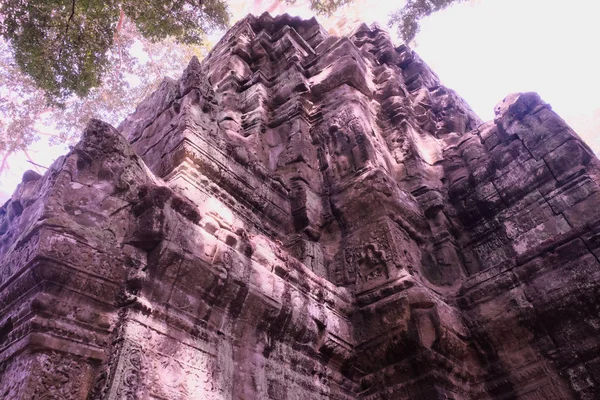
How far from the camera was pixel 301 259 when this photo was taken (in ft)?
15.0

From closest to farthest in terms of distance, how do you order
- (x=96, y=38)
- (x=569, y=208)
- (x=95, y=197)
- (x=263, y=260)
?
1. (x=95, y=197)
2. (x=263, y=260)
3. (x=569, y=208)
4. (x=96, y=38)

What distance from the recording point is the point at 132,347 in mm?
2387

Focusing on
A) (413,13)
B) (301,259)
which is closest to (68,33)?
(301,259)

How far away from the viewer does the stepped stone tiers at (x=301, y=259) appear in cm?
238

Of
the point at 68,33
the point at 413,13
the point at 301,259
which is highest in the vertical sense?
the point at 413,13

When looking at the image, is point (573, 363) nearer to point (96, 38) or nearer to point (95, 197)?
point (95, 197)

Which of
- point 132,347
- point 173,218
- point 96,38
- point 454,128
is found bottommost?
point 132,347

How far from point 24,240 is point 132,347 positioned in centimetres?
86

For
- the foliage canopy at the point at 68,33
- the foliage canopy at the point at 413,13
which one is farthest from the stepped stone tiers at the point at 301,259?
the foliage canopy at the point at 413,13

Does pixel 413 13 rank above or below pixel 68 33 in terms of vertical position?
above

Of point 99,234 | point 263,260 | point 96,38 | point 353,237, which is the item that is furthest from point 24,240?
point 96,38

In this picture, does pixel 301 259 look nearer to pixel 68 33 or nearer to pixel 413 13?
pixel 68 33

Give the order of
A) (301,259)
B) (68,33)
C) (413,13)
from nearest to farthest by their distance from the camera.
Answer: (301,259) < (68,33) < (413,13)

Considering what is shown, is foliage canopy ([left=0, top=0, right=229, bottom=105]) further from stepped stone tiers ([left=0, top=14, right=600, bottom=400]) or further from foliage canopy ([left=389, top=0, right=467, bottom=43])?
foliage canopy ([left=389, top=0, right=467, bottom=43])
